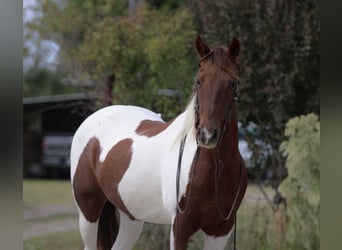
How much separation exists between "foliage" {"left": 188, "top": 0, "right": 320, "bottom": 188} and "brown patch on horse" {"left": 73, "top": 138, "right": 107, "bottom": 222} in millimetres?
2350

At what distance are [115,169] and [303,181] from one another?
2.29 m

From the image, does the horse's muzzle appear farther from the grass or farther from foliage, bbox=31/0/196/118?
foliage, bbox=31/0/196/118

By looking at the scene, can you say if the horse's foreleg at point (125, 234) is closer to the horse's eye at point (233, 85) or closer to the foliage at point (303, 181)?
the horse's eye at point (233, 85)

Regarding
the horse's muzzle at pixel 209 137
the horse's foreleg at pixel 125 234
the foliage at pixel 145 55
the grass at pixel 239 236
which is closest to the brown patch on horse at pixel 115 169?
the horse's foreleg at pixel 125 234

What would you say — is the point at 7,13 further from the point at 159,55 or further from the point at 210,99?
the point at 159,55

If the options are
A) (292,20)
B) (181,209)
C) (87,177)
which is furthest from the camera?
(292,20)

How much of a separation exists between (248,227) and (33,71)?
1530 cm

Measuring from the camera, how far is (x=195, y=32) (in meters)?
6.01

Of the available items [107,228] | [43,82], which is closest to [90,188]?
[107,228]

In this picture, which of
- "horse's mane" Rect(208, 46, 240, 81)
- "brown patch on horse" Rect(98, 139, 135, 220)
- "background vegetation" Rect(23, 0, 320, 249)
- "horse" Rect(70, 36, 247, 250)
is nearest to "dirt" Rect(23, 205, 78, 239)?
"background vegetation" Rect(23, 0, 320, 249)

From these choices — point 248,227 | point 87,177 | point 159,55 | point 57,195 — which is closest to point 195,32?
point 159,55

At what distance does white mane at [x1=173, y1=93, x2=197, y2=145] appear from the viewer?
288cm

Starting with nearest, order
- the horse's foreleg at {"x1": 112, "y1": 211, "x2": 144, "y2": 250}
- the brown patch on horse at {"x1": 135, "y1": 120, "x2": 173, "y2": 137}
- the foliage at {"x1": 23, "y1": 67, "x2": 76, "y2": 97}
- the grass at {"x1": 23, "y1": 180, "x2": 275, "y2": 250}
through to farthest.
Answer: the brown patch on horse at {"x1": 135, "y1": 120, "x2": 173, "y2": 137} < the horse's foreleg at {"x1": 112, "y1": 211, "x2": 144, "y2": 250} < the grass at {"x1": 23, "y1": 180, "x2": 275, "y2": 250} < the foliage at {"x1": 23, "y1": 67, "x2": 76, "y2": 97}

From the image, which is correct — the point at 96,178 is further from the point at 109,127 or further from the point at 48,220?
the point at 48,220
